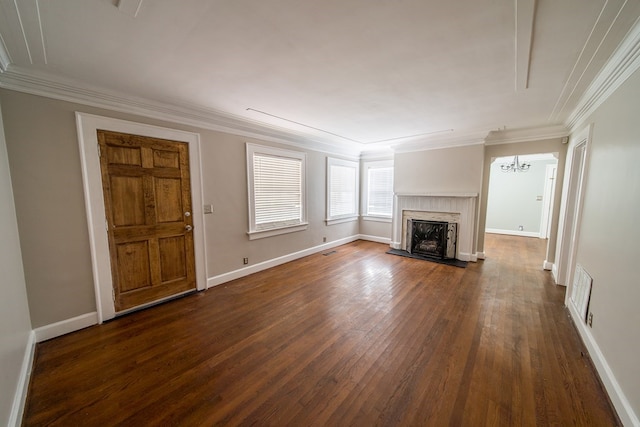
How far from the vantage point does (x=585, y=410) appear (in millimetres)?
1518

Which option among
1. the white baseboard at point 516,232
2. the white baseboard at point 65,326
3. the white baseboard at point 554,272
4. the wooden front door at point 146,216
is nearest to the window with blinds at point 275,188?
the wooden front door at point 146,216

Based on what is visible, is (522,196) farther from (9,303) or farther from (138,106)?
(9,303)

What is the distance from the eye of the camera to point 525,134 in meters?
4.11

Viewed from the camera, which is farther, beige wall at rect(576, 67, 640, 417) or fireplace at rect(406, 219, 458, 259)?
fireplace at rect(406, 219, 458, 259)

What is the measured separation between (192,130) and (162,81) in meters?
0.91

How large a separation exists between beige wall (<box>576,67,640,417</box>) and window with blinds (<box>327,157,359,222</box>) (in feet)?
13.2

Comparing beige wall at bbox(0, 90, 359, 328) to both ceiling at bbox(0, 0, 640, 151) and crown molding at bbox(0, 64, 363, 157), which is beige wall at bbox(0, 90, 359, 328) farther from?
ceiling at bbox(0, 0, 640, 151)

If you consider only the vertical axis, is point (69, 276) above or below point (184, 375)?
above

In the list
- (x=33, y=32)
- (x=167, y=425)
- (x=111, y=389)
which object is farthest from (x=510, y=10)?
(x=111, y=389)

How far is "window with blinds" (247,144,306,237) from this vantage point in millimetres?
3883

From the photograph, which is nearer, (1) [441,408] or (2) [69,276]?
(1) [441,408]

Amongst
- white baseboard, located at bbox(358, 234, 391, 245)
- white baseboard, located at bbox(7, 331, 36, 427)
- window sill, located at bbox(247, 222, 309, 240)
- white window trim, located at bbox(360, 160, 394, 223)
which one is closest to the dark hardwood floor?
white baseboard, located at bbox(7, 331, 36, 427)

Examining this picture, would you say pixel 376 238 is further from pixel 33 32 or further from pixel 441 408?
pixel 33 32

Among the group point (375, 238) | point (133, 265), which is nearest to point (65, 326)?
point (133, 265)
